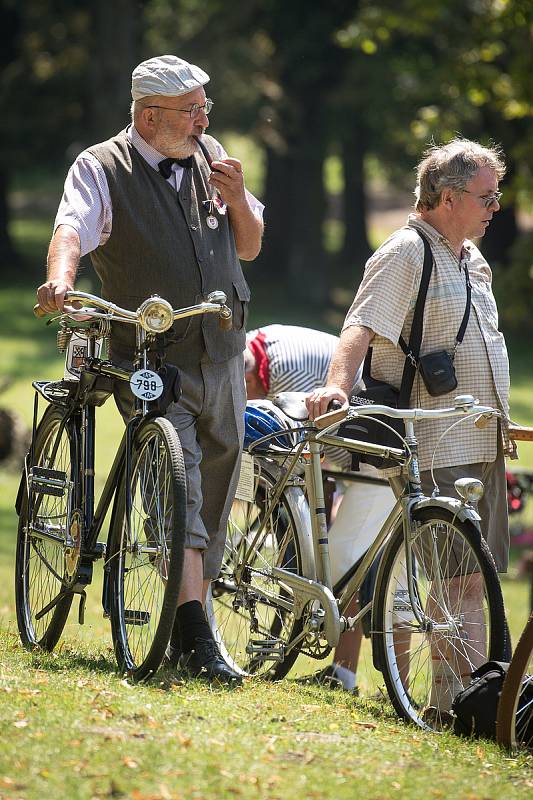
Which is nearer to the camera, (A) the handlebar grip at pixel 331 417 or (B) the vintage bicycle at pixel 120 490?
(B) the vintage bicycle at pixel 120 490

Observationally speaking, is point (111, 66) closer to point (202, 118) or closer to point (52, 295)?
point (202, 118)

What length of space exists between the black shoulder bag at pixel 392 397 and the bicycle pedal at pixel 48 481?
1.09 meters

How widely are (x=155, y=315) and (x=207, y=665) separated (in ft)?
4.17

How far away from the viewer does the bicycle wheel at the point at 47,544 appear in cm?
508

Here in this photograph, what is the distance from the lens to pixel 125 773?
136 inches

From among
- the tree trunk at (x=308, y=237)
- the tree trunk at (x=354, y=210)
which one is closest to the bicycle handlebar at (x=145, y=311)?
the tree trunk at (x=308, y=237)

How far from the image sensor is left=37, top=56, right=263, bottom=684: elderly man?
4.86 metres

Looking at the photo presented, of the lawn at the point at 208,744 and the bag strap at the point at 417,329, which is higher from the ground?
the bag strap at the point at 417,329

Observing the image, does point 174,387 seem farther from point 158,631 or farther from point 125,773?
point 125,773

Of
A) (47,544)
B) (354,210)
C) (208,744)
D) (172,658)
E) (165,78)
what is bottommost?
A: (208,744)

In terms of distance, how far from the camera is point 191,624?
481 cm

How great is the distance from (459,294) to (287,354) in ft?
5.06

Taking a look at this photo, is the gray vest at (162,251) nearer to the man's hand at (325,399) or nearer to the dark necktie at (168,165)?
the dark necktie at (168,165)

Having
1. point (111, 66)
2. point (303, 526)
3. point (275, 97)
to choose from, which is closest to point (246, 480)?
point (303, 526)
